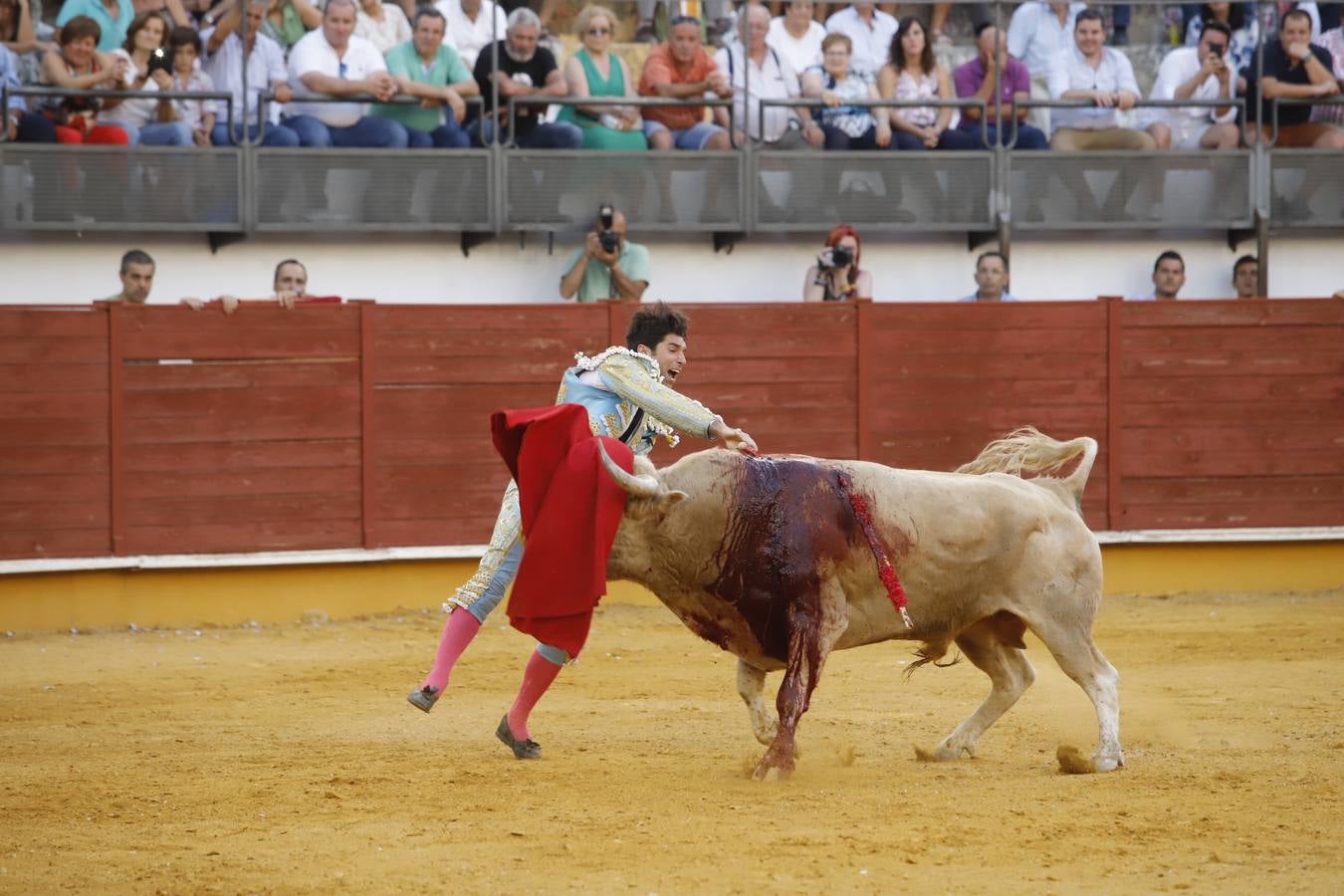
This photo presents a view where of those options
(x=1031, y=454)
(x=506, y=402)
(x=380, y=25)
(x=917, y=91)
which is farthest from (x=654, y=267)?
(x=1031, y=454)

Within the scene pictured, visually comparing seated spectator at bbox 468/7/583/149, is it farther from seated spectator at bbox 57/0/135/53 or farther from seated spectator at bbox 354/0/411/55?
seated spectator at bbox 57/0/135/53

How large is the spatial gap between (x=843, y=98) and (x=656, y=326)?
19.0ft

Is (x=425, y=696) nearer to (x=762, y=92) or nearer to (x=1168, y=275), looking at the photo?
(x=762, y=92)

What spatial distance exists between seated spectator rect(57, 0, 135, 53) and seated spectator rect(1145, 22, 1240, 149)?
5941 millimetres

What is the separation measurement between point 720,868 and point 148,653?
187 inches

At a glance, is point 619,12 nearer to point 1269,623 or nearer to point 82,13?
point 82,13

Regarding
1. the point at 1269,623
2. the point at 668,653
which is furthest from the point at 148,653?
the point at 1269,623

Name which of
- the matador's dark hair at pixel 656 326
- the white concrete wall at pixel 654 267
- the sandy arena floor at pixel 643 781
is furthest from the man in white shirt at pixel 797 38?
the matador's dark hair at pixel 656 326

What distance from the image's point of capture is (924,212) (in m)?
11.1

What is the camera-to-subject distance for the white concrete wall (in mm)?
10141

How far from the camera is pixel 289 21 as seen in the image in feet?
34.0

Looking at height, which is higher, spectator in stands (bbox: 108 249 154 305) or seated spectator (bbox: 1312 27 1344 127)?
seated spectator (bbox: 1312 27 1344 127)

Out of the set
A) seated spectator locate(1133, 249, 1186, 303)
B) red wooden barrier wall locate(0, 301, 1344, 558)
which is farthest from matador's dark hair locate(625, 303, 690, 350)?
seated spectator locate(1133, 249, 1186, 303)

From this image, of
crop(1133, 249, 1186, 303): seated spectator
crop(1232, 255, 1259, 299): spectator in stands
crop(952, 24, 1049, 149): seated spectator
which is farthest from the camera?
crop(952, 24, 1049, 149): seated spectator
